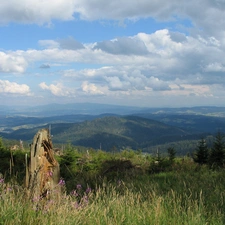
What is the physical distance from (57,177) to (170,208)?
2494 millimetres

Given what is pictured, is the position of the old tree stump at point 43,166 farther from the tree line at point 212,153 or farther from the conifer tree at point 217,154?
the conifer tree at point 217,154

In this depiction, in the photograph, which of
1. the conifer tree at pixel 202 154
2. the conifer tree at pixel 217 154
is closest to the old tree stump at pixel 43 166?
the conifer tree at pixel 217 154

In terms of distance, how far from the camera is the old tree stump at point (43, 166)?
533 centimetres

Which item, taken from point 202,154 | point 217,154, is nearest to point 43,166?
point 217,154

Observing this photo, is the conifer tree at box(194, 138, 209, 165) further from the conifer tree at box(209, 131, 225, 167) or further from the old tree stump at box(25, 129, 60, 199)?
the old tree stump at box(25, 129, 60, 199)

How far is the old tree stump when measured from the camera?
5.33 metres

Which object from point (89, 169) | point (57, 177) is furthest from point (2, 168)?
point (57, 177)

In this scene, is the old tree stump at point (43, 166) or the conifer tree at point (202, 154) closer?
the old tree stump at point (43, 166)

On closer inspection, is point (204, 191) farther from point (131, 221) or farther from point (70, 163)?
point (70, 163)

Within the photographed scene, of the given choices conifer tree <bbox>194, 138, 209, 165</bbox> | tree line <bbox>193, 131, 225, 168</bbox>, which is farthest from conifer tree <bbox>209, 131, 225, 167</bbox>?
conifer tree <bbox>194, 138, 209, 165</bbox>

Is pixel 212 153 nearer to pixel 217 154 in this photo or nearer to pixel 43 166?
pixel 217 154

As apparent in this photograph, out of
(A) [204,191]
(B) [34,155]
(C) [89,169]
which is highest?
(B) [34,155]

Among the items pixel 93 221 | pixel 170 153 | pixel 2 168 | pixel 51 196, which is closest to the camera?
pixel 93 221

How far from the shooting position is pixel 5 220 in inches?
136
